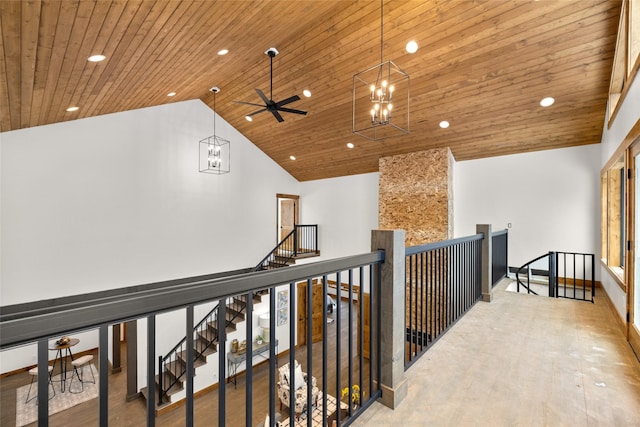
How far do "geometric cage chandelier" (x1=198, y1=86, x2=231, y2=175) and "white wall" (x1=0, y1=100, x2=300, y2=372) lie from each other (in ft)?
0.53

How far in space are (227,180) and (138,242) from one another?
290cm

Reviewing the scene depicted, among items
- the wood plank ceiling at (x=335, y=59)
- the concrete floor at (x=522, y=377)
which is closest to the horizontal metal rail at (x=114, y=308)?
the concrete floor at (x=522, y=377)

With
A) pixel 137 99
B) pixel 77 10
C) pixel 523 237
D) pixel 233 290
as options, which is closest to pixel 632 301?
pixel 233 290

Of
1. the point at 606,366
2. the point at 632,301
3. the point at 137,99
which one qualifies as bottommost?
the point at 606,366

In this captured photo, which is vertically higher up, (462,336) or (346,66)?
(346,66)

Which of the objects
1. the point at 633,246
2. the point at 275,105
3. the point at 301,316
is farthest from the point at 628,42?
the point at 301,316

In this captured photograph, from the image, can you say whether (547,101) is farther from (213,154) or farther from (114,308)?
(213,154)

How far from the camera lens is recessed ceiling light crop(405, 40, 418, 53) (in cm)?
470

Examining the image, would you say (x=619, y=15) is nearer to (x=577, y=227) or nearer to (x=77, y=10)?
(x=577, y=227)

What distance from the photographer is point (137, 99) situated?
6.19 metres

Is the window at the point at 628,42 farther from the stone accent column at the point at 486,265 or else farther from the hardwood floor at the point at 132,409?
the hardwood floor at the point at 132,409

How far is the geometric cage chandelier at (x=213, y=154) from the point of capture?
817cm

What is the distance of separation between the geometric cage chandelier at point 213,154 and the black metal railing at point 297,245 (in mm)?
2965

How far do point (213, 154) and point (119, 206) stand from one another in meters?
2.53
